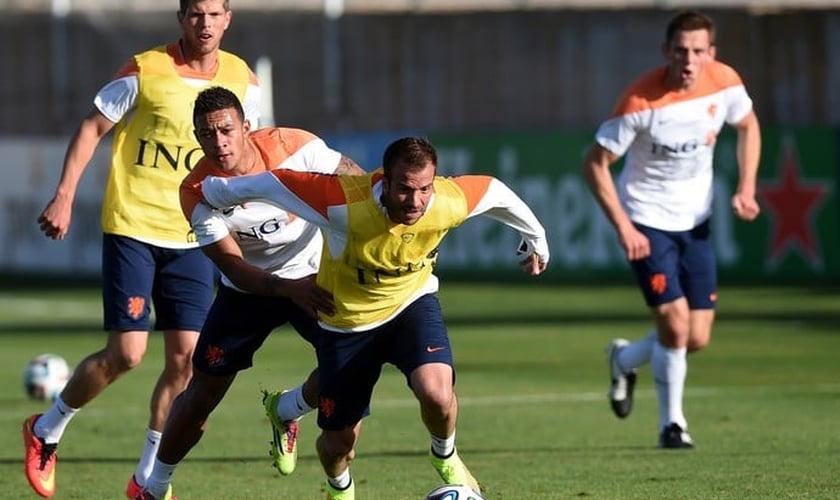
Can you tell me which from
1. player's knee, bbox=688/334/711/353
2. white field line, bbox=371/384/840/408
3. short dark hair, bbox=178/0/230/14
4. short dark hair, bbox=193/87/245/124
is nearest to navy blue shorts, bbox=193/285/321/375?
short dark hair, bbox=193/87/245/124

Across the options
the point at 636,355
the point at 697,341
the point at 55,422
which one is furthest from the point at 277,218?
the point at 636,355

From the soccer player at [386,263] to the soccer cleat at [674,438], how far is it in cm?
323

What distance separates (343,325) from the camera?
28.9 ft

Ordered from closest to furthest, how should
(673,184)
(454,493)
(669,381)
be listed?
(454,493) → (669,381) → (673,184)

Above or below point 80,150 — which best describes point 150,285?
below

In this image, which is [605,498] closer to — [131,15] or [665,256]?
[665,256]

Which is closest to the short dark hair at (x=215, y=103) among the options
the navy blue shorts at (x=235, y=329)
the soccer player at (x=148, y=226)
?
the navy blue shorts at (x=235, y=329)

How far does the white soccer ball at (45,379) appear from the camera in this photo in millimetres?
15961

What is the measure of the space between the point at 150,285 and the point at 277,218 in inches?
50.8

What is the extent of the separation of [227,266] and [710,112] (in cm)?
463

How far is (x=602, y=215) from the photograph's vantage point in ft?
89.1

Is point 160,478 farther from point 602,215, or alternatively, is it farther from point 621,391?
point 602,215

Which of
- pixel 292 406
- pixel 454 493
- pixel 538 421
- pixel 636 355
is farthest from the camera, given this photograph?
pixel 538 421

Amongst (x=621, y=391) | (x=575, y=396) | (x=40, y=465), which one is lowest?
(x=575, y=396)
